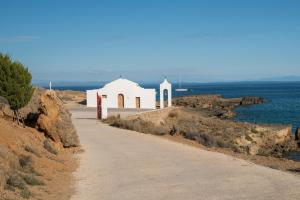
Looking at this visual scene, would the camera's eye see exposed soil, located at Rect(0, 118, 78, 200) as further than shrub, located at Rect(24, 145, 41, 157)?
No

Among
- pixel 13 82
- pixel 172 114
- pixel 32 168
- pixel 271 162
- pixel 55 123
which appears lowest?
pixel 271 162

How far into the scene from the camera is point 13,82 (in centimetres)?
2236

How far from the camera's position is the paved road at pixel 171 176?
40.8 feet

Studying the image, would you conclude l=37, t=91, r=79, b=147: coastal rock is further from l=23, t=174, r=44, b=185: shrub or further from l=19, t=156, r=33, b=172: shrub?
l=23, t=174, r=44, b=185: shrub

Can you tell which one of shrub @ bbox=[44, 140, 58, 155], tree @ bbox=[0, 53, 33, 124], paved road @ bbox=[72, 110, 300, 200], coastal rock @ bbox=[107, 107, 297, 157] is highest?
tree @ bbox=[0, 53, 33, 124]

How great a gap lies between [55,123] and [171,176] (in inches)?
284

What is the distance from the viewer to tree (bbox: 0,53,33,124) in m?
22.3

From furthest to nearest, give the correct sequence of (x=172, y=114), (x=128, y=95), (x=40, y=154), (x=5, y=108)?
(x=128, y=95) < (x=172, y=114) < (x=5, y=108) < (x=40, y=154)

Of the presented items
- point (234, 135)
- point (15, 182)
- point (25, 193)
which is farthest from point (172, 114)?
point (25, 193)

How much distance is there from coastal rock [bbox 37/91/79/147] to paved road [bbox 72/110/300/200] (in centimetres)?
100

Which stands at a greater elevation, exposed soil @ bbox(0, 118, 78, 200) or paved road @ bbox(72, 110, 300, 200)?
exposed soil @ bbox(0, 118, 78, 200)

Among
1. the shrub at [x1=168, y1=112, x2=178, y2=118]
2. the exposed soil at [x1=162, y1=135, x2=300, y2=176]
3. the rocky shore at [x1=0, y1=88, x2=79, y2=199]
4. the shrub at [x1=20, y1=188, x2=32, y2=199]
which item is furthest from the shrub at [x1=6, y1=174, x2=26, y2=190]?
the shrub at [x1=168, y1=112, x2=178, y2=118]

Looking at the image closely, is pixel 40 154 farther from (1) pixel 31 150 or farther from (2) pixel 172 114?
(2) pixel 172 114

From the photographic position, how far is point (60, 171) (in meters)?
15.4
